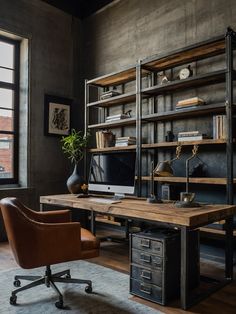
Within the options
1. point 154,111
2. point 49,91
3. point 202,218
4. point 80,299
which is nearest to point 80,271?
point 80,299

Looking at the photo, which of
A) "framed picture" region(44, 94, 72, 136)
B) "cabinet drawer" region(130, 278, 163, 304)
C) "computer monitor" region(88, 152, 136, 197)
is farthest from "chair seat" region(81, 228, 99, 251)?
"framed picture" region(44, 94, 72, 136)

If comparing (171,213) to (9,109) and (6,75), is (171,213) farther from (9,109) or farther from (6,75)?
(6,75)

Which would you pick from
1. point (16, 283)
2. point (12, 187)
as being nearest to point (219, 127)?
point (16, 283)

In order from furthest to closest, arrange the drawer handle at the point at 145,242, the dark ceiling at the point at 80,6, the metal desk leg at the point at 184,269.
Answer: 1. the dark ceiling at the point at 80,6
2. the drawer handle at the point at 145,242
3. the metal desk leg at the point at 184,269

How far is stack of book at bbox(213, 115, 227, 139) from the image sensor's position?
10.3 ft

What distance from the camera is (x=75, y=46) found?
5.24 metres

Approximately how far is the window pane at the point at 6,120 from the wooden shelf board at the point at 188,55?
2202 millimetres

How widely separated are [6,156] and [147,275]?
3057mm

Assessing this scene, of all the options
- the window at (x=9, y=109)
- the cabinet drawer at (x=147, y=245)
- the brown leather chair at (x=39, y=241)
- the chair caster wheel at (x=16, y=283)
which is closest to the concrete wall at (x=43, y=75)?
the window at (x=9, y=109)

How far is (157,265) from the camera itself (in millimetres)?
2395

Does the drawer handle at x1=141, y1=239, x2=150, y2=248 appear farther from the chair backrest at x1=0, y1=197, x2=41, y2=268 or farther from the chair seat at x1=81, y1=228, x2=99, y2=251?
the chair backrest at x1=0, y1=197, x2=41, y2=268

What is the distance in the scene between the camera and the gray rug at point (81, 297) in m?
2.23

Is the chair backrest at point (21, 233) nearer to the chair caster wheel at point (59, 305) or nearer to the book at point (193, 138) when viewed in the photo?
the chair caster wheel at point (59, 305)

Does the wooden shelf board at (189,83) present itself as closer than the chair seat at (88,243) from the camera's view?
No
